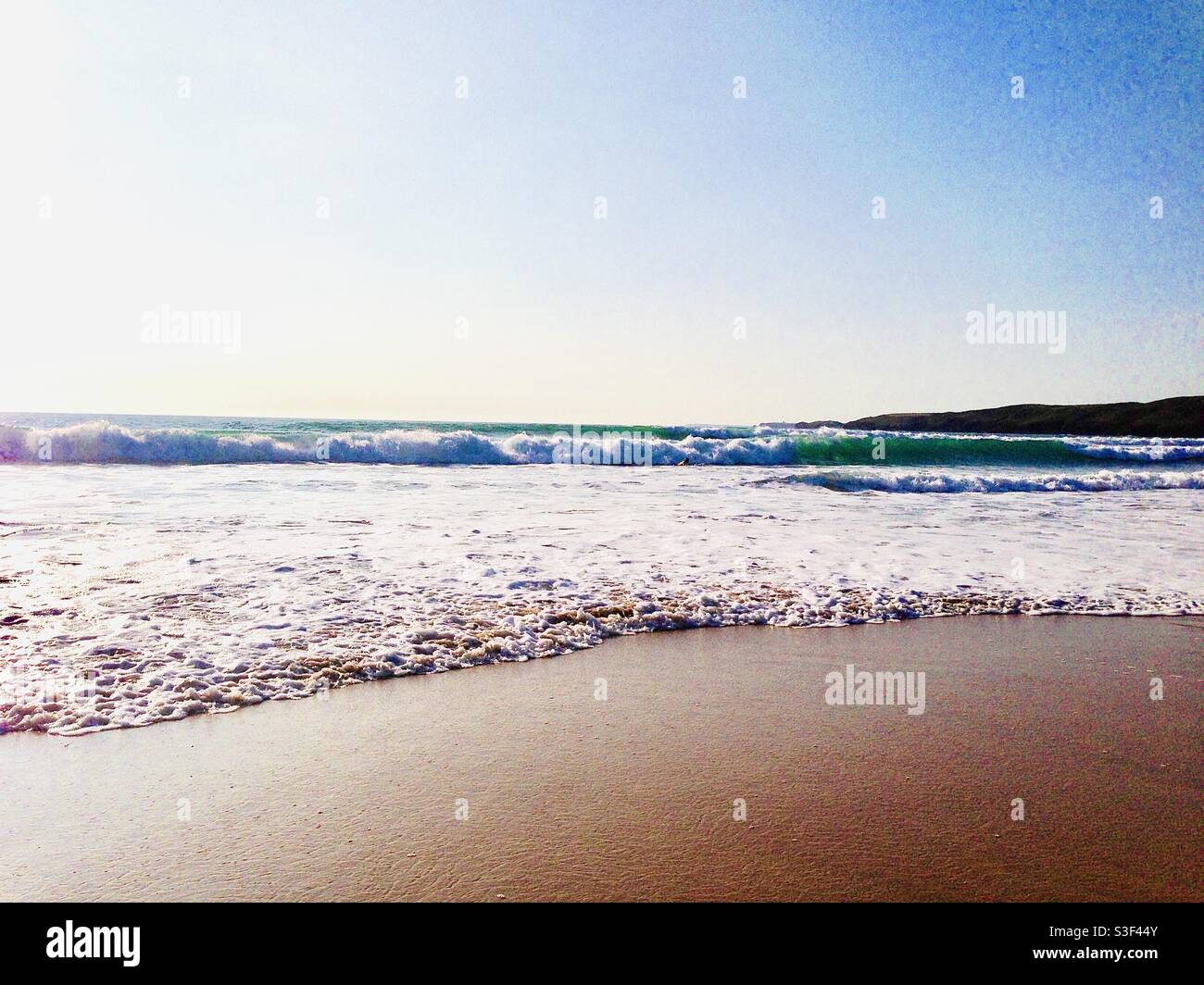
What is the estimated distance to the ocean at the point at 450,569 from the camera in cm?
462

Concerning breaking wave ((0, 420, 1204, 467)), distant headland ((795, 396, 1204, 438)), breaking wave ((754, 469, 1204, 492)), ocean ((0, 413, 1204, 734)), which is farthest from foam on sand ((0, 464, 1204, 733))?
distant headland ((795, 396, 1204, 438))

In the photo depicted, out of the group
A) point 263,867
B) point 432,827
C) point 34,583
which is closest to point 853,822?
point 432,827

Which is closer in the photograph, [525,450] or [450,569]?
[450,569]

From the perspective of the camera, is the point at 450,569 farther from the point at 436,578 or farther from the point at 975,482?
the point at 975,482

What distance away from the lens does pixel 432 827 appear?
9.27ft

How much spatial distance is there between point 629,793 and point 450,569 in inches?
175

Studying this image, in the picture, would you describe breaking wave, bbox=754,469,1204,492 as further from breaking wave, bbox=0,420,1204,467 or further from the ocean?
the ocean

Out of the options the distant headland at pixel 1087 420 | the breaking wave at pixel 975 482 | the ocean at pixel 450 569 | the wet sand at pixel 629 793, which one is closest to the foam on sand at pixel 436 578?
the ocean at pixel 450 569

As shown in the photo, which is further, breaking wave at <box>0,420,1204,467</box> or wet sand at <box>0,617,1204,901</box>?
breaking wave at <box>0,420,1204,467</box>

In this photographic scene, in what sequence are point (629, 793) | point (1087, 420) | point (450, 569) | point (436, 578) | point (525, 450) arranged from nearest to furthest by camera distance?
point (629, 793) → point (436, 578) → point (450, 569) → point (525, 450) → point (1087, 420)

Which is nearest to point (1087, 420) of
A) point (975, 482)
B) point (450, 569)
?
point (975, 482)

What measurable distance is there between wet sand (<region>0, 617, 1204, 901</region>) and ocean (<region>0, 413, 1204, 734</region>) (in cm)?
61

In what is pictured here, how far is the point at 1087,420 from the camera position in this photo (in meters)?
59.9

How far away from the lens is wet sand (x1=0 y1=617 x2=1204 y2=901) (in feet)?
8.27
